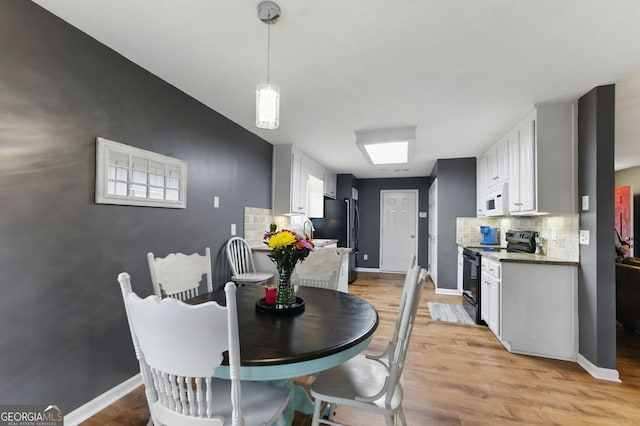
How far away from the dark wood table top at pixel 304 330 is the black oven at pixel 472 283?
7.76 feet

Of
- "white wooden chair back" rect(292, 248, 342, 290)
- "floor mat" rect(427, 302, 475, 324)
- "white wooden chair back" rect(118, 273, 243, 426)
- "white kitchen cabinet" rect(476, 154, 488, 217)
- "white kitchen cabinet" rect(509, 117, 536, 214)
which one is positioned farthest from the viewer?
"white kitchen cabinet" rect(476, 154, 488, 217)

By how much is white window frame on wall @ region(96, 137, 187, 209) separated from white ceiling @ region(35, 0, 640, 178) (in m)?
0.65

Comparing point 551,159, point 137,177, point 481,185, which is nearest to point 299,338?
point 137,177

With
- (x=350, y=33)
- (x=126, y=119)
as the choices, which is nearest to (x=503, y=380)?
(x=350, y=33)

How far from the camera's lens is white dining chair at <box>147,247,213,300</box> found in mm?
1774

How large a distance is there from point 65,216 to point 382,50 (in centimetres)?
214

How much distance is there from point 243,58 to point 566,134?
2.82m

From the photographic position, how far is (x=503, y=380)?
7.30ft

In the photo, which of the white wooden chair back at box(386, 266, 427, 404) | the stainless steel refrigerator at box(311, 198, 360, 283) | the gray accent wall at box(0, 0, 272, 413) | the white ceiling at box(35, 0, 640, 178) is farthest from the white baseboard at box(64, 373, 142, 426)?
the stainless steel refrigerator at box(311, 198, 360, 283)

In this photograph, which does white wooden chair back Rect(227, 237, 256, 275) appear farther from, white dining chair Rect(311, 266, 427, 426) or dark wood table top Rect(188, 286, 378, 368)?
white dining chair Rect(311, 266, 427, 426)

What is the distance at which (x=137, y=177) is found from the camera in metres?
2.10

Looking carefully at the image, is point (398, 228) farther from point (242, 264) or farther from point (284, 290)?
point (284, 290)

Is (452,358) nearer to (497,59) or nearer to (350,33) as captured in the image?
(497,59)

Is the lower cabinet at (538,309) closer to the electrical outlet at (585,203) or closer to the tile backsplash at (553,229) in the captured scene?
the tile backsplash at (553,229)
